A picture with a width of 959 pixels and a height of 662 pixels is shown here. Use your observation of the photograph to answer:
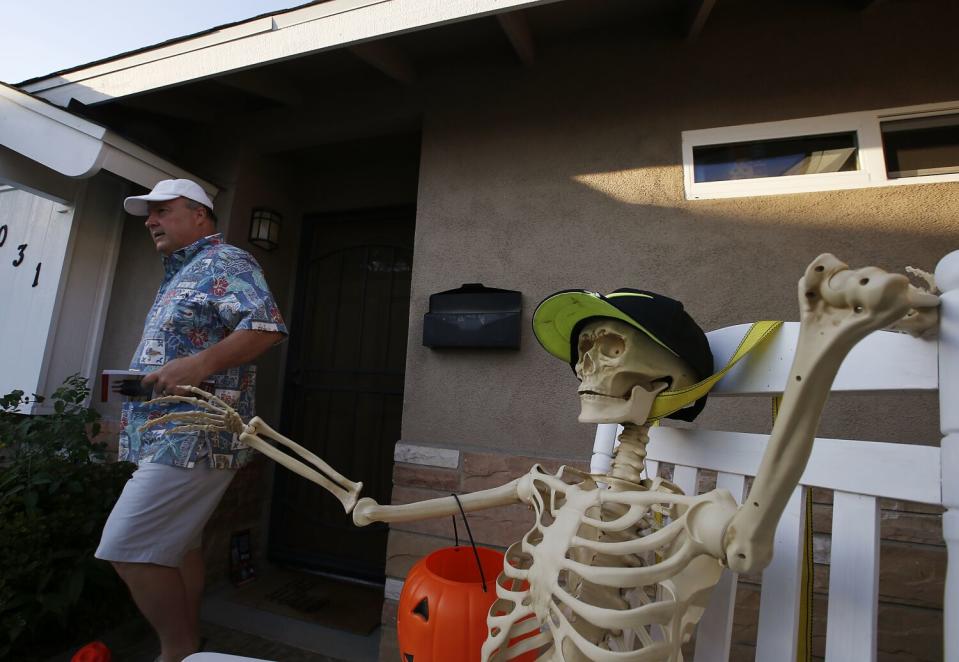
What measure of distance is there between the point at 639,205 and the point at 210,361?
1.84 m

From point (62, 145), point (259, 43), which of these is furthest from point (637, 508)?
point (62, 145)

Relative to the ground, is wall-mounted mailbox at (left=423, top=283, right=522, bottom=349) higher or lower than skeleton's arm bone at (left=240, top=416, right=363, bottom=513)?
higher

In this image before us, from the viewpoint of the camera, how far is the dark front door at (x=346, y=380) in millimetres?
3049

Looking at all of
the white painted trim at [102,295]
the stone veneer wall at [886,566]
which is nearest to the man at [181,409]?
the stone veneer wall at [886,566]

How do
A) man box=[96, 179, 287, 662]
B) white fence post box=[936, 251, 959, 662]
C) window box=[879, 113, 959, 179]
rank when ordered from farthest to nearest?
1. window box=[879, 113, 959, 179]
2. man box=[96, 179, 287, 662]
3. white fence post box=[936, 251, 959, 662]

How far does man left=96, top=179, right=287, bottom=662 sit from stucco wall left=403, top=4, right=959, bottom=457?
786 mm

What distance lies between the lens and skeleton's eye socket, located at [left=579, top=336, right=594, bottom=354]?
909 millimetres

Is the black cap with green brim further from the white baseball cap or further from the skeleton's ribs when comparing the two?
the white baseball cap

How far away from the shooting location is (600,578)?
2.21ft

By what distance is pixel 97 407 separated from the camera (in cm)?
301

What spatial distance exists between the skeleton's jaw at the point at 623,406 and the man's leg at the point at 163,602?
169cm

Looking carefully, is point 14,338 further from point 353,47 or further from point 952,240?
point 952,240

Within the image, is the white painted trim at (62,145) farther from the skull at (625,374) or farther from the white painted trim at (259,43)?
the skull at (625,374)

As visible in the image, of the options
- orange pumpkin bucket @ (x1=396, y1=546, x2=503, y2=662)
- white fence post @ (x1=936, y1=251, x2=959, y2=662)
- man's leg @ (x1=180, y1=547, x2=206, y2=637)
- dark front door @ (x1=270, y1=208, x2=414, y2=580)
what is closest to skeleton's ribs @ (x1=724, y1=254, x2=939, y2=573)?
white fence post @ (x1=936, y1=251, x2=959, y2=662)
